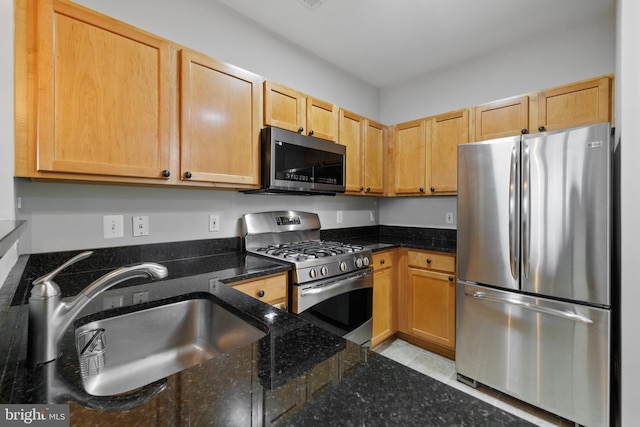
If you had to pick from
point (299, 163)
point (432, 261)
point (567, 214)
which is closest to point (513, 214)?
point (567, 214)

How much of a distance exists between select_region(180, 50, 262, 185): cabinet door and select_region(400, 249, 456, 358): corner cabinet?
1.63 meters

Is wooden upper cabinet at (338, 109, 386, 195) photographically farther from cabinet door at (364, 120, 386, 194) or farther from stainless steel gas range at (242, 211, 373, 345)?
stainless steel gas range at (242, 211, 373, 345)

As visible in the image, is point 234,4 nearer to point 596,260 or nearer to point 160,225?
point 160,225

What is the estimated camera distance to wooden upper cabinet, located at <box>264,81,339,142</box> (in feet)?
6.67

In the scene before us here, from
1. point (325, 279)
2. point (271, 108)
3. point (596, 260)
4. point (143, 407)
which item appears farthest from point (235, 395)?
point (596, 260)

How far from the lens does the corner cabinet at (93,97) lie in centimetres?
120

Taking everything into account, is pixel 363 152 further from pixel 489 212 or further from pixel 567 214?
pixel 567 214

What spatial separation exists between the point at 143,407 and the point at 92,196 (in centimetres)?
153

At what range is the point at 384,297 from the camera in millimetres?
2559

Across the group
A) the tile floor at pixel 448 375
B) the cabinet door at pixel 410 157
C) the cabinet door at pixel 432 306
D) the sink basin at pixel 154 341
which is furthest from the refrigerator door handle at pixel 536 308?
the sink basin at pixel 154 341

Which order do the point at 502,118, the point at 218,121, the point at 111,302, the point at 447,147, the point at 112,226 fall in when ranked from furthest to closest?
1. the point at 447,147
2. the point at 502,118
3. the point at 218,121
4. the point at 112,226
5. the point at 111,302

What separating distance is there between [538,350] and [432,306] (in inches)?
31.4

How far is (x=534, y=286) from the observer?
5.89 feet

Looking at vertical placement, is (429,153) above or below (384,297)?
above
